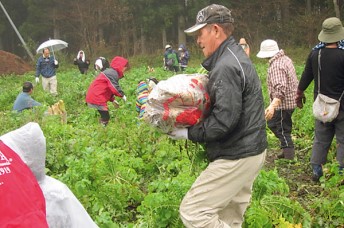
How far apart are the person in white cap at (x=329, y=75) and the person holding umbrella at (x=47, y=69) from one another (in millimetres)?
10215

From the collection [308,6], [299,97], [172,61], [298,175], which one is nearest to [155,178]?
[298,175]

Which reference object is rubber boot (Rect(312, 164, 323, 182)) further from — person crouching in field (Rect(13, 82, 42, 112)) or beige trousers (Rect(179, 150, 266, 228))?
person crouching in field (Rect(13, 82, 42, 112))

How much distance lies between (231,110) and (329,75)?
8.56 ft

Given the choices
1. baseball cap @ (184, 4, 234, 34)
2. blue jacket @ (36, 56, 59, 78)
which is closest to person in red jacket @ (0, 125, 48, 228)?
baseball cap @ (184, 4, 234, 34)

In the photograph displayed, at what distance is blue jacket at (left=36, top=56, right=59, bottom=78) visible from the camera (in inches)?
570

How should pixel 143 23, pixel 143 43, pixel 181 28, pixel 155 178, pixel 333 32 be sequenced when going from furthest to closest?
pixel 143 43, pixel 181 28, pixel 143 23, pixel 155 178, pixel 333 32

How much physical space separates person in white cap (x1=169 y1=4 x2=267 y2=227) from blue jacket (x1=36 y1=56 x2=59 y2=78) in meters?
11.9

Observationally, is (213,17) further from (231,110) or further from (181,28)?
(181,28)

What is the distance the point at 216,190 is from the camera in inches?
131

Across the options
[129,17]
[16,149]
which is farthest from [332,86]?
[129,17]

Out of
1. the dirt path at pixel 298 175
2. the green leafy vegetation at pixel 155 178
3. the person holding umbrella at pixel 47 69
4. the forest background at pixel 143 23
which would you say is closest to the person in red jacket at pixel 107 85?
the green leafy vegetation at pixel 155 178

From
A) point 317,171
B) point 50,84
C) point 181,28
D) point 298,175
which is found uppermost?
point 317,171

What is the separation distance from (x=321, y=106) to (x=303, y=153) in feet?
6.48

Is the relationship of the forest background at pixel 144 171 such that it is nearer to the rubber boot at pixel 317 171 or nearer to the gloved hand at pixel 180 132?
the rubber boot at pixel 317 171
